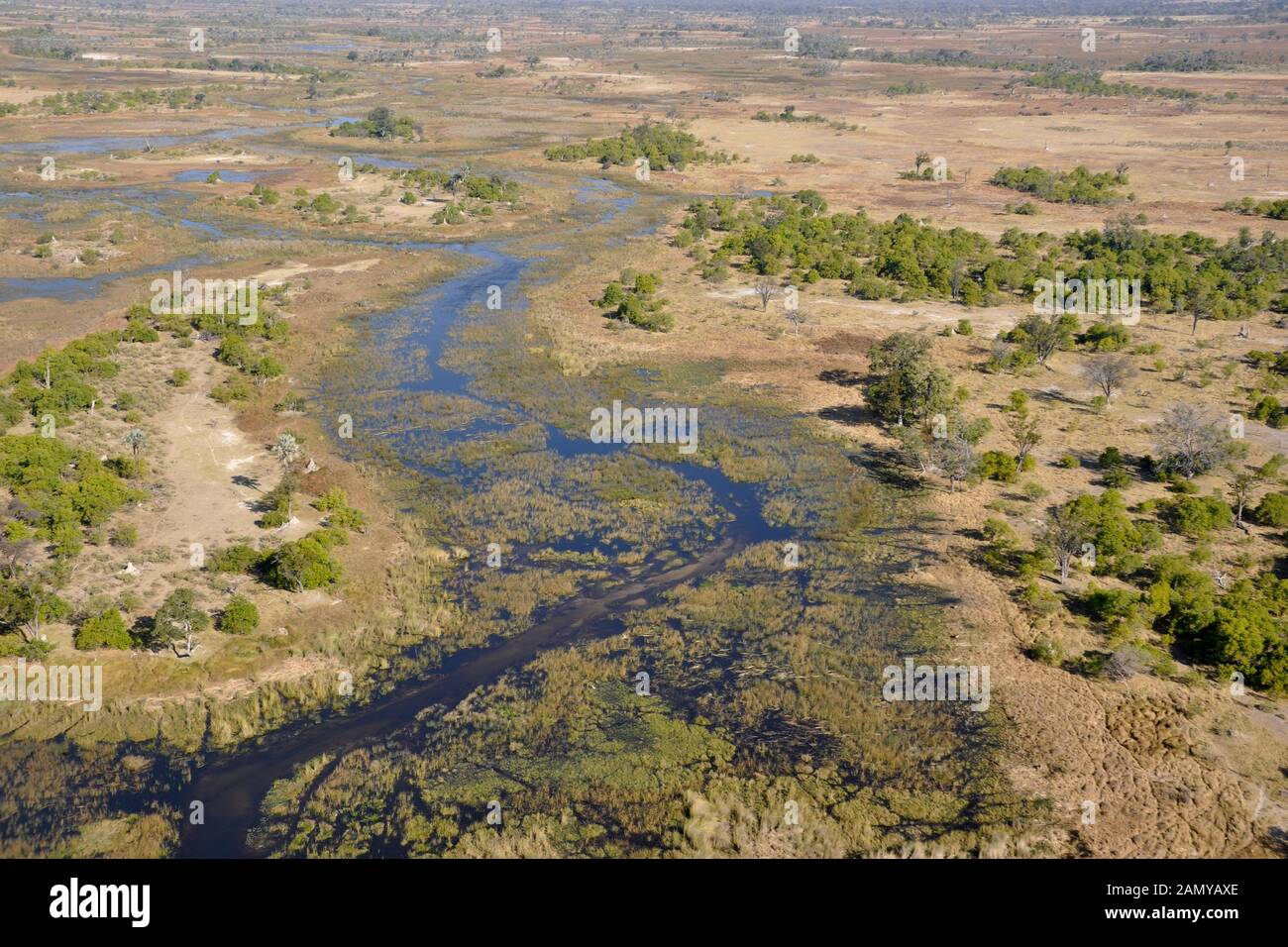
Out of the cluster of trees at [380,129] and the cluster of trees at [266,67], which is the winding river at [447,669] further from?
the cluster of trees at [266,67]

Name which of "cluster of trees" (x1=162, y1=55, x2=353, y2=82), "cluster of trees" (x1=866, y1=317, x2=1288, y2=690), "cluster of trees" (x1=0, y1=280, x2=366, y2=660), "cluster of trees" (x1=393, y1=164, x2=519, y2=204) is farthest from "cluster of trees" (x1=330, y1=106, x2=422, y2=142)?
"cluster of trees" (x1=866, y1=317, x2=1288, y2=690)

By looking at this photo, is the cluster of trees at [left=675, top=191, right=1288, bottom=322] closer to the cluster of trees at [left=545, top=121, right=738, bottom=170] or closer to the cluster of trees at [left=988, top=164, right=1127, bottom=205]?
the cluster of trees at [left=988, top=164, right=1127, bottom=205]

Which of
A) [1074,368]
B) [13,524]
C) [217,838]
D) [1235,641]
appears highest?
[1074,368]

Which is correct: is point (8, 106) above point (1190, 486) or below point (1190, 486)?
above

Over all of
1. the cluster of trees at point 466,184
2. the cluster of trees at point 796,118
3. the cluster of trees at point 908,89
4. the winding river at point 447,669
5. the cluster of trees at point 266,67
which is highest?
the cluster of trees at point 266,67

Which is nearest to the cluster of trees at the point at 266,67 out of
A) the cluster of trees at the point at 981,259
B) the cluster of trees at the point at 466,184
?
the cluster of trees at the point at 466,184

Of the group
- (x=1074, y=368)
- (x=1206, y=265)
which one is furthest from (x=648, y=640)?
(x=1206, y=265)

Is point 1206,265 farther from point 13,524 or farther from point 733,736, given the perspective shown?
point 13,524

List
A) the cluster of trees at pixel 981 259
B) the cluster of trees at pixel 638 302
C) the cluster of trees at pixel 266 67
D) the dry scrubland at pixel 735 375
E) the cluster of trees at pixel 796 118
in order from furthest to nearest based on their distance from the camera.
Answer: the cluster of trees at pixel 266 67
the cluster of trees at pixel 796 118
the cluster of trees at pixel 981 259
the cluster of trees at pixel 638 302
the dry scrubland at pixel 735 375
